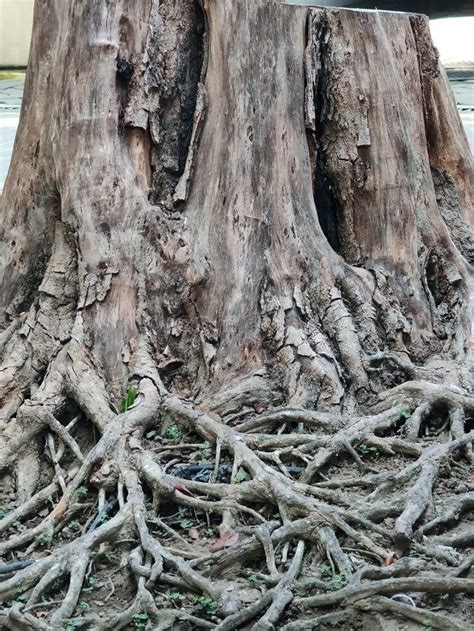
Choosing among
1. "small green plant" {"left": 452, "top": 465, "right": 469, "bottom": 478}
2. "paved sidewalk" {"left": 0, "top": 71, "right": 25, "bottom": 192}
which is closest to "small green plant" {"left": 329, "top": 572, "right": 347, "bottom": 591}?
"small green plant" {"left": 452, "top": 465, "right": 469, "bottom": 478}

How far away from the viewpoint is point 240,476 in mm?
3809

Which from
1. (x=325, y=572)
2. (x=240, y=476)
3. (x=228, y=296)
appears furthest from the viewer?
(x=228, y=296)

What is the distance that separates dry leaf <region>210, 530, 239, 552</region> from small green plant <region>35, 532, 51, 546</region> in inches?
24.5

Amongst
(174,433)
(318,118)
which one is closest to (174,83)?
(318,118)

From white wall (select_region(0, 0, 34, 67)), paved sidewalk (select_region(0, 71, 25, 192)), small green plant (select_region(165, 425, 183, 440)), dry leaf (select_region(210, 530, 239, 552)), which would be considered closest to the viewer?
dry leaf (select_region(210, 530, 239, 552))

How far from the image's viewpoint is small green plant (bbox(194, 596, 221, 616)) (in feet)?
10.0

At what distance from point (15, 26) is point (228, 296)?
2261cm

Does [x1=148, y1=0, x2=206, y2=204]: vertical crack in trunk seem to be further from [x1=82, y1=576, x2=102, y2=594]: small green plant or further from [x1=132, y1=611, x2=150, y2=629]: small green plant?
[x1=132, y1=611, x2=150, y2=629]: small green plant

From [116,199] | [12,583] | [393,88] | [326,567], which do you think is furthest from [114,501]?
[393,88]

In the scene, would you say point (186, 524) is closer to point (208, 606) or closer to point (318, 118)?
point (208, 606)

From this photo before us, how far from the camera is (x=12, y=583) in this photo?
324 centimetres

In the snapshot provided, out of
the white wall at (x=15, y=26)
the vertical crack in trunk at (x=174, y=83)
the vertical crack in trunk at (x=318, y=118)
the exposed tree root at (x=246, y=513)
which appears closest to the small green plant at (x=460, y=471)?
the exposed tree root at (x=246, y=513)

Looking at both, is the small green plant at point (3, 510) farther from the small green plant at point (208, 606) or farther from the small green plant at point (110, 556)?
the small green plant at point (208, 606)

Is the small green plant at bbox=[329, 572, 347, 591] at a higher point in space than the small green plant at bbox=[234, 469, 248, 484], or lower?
lower
